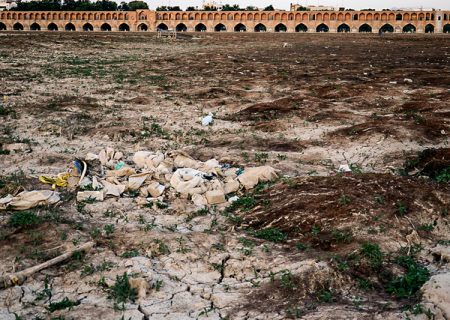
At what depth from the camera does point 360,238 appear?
4.18 meters

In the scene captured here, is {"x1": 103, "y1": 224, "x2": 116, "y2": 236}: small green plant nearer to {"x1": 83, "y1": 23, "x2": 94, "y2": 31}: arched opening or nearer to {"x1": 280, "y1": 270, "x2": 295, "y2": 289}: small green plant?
{"x1": 280, "y1": 270, "x2": 295, "y2": 289}: small green plant

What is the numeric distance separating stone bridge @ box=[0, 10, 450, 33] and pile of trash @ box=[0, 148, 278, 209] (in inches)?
2632

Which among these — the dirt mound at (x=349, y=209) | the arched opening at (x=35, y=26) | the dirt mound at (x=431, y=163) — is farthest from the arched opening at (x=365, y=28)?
the dirt mound at (x=349, y=209)

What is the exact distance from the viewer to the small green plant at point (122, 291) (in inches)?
134

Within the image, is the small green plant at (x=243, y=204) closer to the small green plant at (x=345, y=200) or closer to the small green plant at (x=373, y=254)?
the small green plant at (x=345, y=200)

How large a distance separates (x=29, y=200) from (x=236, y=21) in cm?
7056

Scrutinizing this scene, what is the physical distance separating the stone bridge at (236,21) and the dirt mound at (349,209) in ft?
220

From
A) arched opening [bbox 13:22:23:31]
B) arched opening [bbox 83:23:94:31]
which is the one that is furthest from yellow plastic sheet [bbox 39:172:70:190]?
arched opening [bbox 13:22:23:31]

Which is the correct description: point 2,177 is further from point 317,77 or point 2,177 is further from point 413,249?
point 317,77

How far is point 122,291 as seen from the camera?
348 centimetres

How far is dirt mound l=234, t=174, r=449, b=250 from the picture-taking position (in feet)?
14.2

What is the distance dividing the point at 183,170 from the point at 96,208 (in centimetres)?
124

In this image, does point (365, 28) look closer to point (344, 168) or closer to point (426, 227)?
point (344, 168)

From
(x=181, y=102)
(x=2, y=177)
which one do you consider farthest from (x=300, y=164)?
(x=181, y=102)
